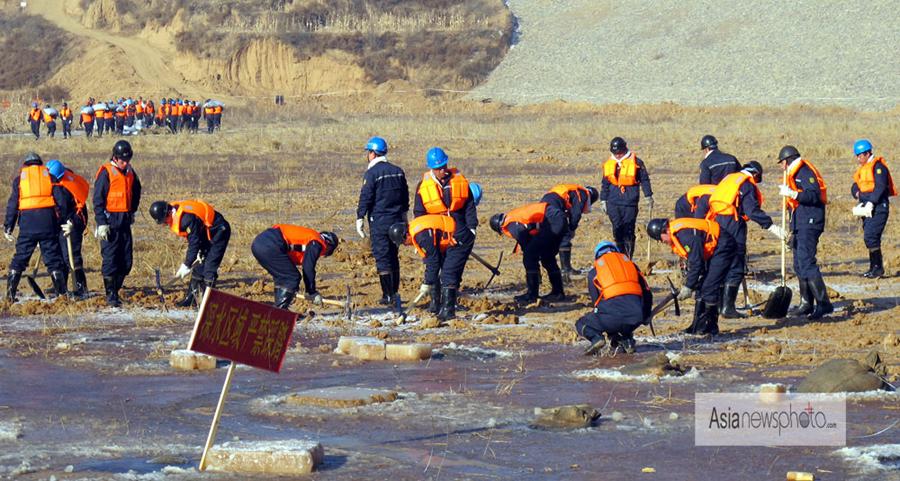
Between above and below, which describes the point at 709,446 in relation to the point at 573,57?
below

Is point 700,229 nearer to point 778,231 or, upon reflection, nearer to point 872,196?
point 778,231

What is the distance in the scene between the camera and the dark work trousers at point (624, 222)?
15180mm

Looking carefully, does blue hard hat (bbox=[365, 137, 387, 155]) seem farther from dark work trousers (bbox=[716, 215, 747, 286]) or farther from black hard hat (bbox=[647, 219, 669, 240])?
dark work trousers (bbox=[716, 215, 747, 286])

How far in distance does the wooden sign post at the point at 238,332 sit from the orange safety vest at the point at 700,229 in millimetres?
4991

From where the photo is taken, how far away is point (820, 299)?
12.0 meters

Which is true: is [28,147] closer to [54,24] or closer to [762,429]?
[762,429]

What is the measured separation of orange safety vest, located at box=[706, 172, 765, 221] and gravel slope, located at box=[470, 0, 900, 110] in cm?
4371

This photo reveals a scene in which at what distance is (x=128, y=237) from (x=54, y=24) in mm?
66656

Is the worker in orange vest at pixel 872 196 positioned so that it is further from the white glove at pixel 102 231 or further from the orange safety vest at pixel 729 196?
the white glove at pixel 102 231

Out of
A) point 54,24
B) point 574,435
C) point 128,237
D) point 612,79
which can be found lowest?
point 574,435

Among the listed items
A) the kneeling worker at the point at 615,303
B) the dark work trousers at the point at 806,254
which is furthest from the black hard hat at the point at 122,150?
the dark work trousers at the point at 806,254

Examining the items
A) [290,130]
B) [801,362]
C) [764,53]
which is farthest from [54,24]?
[801,362]

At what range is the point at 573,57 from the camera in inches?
2653

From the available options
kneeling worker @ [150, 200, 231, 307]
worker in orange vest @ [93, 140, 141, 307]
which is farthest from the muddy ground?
kneeling worker @ [150, 200, 231, 307]
